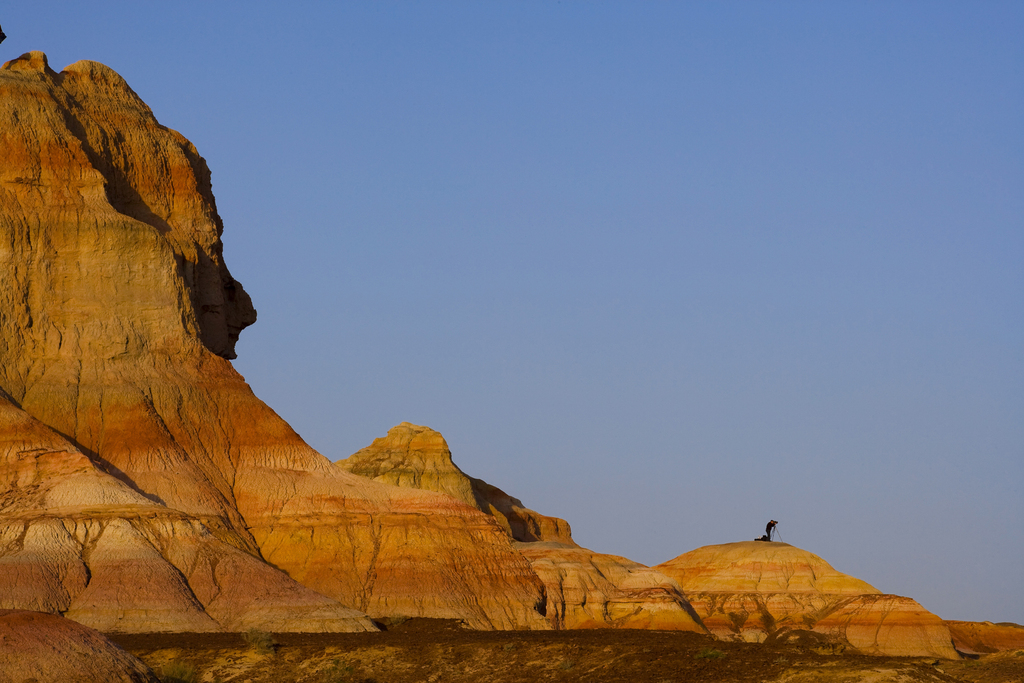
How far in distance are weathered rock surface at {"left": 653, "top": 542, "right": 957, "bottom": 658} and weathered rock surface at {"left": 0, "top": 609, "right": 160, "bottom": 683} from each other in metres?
78.7

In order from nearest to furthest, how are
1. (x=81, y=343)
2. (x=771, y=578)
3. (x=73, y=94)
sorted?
(x=81, y=343), (x=73, y=94), (x=771, y=578)

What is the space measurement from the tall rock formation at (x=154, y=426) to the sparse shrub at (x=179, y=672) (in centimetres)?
1107

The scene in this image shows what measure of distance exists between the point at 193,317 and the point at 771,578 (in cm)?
6090

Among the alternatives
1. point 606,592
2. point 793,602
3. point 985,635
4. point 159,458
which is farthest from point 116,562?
point 985,635

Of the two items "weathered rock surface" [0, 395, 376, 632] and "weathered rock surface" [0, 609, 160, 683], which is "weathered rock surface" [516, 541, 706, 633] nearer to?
"weathered rock surface" [0, 395, 376, 632]

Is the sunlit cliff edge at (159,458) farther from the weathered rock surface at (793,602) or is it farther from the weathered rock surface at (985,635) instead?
the weathered rock surface at (985,635)

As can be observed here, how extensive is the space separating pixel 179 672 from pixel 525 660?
36.1ft

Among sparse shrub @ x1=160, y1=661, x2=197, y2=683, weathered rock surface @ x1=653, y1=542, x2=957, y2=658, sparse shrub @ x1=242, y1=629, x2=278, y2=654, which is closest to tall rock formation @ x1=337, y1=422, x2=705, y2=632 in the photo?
weathered rock surface @ x1=653, y1=542, x2=957, y2=658

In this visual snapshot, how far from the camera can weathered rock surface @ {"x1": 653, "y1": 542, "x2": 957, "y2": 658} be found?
370 ft

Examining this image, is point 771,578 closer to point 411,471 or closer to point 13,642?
point 411,471

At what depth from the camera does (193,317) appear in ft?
Answer: 267

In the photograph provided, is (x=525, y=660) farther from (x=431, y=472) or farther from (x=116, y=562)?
(x=431, y=472)

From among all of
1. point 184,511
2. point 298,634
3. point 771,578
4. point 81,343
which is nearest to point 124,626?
point 298,634

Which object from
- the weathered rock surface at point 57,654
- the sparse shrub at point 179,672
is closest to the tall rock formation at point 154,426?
the sparse shrub at point 179,672
